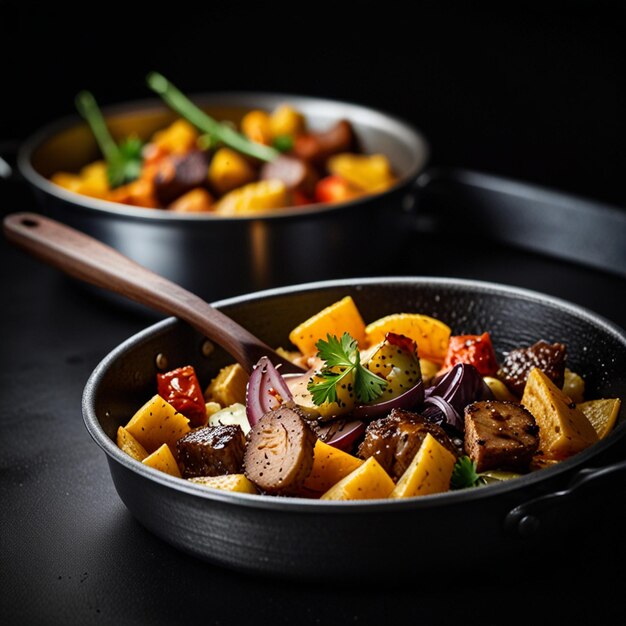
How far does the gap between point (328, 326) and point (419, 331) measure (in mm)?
144

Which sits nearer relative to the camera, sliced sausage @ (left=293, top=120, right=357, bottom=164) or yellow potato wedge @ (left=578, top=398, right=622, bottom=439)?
yellow potato wedge @ (left=578, top=398, right=622, bottom=439)

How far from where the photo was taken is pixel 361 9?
2949 millimetres

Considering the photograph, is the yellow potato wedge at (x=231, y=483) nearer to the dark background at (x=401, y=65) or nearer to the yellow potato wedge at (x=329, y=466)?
the yellow potato wedge at (x=329, y=466)

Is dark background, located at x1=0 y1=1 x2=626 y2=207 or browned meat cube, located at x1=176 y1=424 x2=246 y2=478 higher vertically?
dark background, located at x1=0 y1=1 x2=626 y2=207

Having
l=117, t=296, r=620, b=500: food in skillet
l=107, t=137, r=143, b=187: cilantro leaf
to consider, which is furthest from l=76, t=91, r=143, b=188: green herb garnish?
l=117, t=296, r=620, b=500: food in skillet

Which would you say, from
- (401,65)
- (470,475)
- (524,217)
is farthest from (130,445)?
(401,65)

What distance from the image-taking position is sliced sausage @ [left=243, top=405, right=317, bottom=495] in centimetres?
124

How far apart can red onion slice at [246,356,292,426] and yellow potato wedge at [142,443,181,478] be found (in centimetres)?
12

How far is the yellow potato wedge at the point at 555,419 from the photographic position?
135cm

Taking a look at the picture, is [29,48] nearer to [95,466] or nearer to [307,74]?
[307,74]

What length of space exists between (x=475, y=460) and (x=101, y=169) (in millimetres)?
1597

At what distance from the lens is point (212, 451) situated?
134 cm

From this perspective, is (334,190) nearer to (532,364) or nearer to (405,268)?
(405,268)

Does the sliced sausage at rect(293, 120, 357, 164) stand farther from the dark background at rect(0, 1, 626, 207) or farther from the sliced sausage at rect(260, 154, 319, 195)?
the dark background at rect(0, 1, 626, 207)
